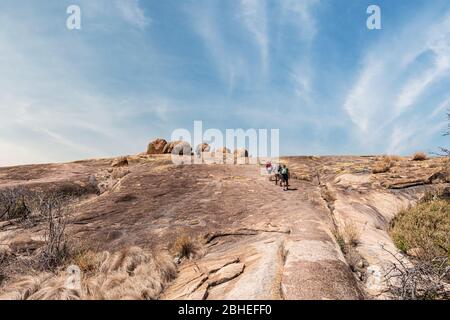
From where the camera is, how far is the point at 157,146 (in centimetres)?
4666

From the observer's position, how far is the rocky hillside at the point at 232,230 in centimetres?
705

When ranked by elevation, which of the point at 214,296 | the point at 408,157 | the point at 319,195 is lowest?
the point at 214,296

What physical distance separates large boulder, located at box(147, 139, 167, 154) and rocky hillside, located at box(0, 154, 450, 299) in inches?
890

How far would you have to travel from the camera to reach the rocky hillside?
7054mm

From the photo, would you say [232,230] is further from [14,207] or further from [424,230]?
[14,207]

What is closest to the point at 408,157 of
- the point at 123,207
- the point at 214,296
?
the point at 123,207

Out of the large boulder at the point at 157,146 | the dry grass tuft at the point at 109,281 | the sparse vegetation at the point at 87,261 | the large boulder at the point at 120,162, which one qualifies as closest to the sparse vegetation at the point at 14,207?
the sparse vegetation at the point at 87,261

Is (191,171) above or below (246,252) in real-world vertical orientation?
above

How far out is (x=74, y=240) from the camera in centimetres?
1072

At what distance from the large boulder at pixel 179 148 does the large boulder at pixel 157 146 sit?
691 mm

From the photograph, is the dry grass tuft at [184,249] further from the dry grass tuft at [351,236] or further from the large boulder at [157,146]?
the large boulder at [157,146]

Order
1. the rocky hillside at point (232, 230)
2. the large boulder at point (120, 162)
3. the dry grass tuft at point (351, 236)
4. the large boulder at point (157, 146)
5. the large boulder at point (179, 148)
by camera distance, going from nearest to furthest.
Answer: the rocky hillside at point (232, 230)
the dry grass tuft at point (351, 236)
the large boulder at point (120, 162)
the large boulder at point (179, 148)
the large boulder at point (157, 146)

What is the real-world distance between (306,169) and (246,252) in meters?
A: 18.8
